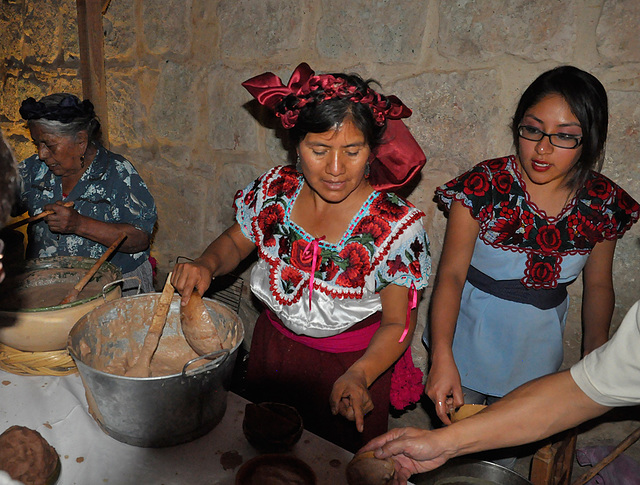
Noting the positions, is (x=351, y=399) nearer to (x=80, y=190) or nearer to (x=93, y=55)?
(x=80, y=190)

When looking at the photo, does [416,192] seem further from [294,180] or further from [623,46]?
[623,46]

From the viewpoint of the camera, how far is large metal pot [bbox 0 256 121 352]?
155 cm

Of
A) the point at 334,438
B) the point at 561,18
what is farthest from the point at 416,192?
the point at 334,438

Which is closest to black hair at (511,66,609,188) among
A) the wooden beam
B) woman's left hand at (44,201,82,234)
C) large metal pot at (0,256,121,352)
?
large metal pot at (0,256,121,352)

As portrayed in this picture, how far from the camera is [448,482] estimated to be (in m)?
1.61

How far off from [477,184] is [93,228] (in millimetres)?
1908

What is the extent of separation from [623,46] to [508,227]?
0.82 meters

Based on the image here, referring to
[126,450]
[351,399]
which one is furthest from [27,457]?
[351,399]

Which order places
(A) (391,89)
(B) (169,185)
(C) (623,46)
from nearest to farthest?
(C) (623,46), (A) (391,89), (B) (169,185)

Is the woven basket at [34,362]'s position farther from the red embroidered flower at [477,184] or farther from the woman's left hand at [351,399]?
the red embroidered flower at [477,184]

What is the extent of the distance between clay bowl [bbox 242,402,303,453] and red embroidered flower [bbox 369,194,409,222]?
0.84 m

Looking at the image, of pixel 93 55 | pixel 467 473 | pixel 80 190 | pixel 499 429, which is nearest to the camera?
pixel 499 429

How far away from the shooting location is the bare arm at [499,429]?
4.29ft

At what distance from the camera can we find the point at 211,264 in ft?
6.87
